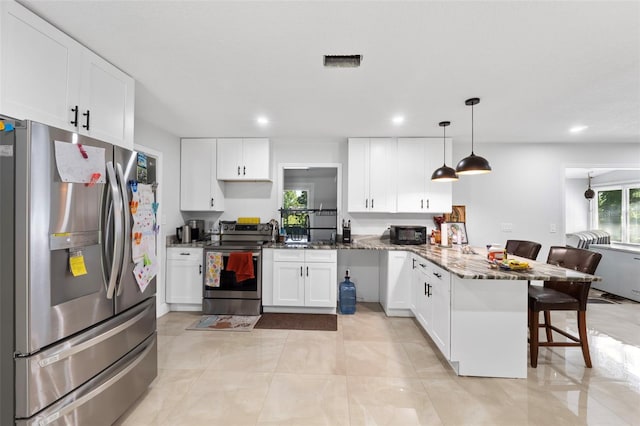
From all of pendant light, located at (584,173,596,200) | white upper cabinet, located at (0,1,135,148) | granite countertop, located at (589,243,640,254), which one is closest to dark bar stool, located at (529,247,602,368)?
granite countertop, located at (589,243,640,254)

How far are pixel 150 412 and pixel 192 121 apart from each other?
2830mm

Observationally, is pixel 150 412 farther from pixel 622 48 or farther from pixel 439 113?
pixel 622 48

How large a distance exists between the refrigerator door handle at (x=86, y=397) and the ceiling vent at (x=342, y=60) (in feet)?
7.87

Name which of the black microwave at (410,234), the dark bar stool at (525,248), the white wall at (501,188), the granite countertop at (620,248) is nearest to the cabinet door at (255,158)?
the white wall at (501,188)

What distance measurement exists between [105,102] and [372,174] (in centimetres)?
297

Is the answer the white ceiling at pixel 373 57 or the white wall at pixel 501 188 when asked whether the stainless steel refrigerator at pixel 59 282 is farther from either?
the white wall at pixel 501 188

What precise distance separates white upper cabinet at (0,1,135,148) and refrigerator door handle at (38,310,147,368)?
1220mm

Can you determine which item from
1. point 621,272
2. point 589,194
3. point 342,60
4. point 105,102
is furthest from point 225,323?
point 589,194

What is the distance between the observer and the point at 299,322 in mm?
3369

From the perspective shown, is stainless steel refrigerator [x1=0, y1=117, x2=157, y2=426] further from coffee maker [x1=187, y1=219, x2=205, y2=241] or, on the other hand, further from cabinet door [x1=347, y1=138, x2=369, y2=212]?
cabinet door [x1=347, y1=138, x2=369, y2=212]

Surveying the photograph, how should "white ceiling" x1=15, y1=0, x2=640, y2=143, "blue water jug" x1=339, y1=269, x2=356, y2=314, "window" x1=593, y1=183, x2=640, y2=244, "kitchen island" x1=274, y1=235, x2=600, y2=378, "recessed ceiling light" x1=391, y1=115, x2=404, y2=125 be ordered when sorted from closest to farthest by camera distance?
"white ceiling" x1=15, y1=0, x2=640, y2=143 < "kitchen island" x1=274, y1=235, x2=600, y2=378 < "recessed ceiling light" x1=391, y1=115, x2=404, y2=125 < "blue water jug" x1=339, y1=269, x2=356, y2=314 < "window" x1=593, y1=183, x2=640, y2=244

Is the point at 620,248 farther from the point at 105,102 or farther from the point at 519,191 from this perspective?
the point at 105,102

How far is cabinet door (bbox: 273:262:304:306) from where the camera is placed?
361 centimetres

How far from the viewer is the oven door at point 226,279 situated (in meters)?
3.52
